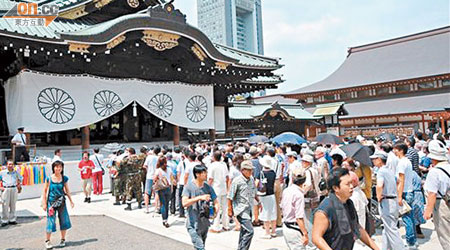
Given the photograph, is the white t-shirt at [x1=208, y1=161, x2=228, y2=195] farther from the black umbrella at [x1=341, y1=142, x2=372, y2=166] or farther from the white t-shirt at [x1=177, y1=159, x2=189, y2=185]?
the black umbrella at [x1=341, y1=142, x2=372, y2=166]

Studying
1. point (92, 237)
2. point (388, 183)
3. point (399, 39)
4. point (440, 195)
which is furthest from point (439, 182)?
point (399, 39)

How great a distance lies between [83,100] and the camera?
43.5 ft

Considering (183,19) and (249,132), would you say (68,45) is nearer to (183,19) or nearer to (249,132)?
(183,19)

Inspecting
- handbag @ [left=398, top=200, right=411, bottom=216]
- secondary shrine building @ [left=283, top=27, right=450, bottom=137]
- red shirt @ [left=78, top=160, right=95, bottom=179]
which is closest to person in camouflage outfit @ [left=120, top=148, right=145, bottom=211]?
red shirt @ [left=78, top=160, right=95, bottom=179]

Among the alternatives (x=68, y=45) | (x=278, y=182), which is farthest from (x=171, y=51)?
(x=278, y=182)

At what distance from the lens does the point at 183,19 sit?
561 inches

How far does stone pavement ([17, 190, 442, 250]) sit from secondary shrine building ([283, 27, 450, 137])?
16.2m

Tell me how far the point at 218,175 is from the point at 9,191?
4795 mm

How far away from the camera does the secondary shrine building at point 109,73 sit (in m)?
12.0

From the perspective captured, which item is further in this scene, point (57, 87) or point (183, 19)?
point (183, 19)

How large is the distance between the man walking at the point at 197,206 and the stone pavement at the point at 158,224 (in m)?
1.36

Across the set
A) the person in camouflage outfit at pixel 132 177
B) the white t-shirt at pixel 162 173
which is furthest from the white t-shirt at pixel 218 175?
the person in camouflage outfit at pixel 132 177

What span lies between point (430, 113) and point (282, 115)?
8.72m

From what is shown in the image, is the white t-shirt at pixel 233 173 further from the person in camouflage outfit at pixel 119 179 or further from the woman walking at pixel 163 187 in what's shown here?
the person in camouflage outfit at pixel 119 179
